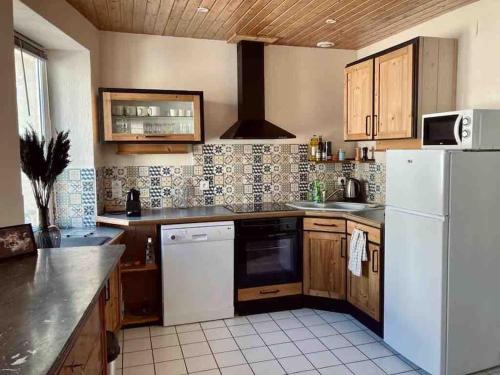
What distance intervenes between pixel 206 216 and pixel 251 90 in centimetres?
133

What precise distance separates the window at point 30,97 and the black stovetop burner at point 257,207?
5.24ft

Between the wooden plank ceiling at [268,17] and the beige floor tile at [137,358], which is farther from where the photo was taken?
the wooden plank ceiling at [268,17]

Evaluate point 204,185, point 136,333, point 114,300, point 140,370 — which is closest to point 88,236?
point 114,300

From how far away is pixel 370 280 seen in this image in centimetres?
312

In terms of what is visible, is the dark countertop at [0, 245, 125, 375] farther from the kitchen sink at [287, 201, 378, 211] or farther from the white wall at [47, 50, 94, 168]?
the kitchen sink at [287, 201, 378, 211]

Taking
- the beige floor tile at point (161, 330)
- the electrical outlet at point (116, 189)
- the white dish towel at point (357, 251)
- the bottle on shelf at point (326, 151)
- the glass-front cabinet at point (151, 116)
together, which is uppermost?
the glass-front cabinet at point (151, 116)

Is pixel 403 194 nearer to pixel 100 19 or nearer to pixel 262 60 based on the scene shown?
pixel 262 60

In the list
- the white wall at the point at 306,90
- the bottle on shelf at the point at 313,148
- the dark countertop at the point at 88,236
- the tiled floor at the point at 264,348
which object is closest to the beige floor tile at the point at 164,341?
the tiled floor at the point at 264,348

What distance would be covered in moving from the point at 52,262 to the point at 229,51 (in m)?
2.84

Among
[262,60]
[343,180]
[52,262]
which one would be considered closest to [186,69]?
[262,60]

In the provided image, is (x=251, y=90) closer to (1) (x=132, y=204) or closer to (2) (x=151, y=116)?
(2) (x=151, y=116)

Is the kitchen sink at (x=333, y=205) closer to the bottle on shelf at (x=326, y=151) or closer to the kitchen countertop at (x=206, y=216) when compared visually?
the kitchen countertop at (x=206, y=216)

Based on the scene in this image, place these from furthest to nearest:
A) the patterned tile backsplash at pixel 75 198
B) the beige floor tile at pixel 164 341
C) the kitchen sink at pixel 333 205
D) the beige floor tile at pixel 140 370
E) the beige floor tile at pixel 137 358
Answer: the kitchen sink at pixel 333 205, the patterned tile backsplash at pixel 75 198, the beige floor tile at pixel 164 341, the beige floor tile at pixel 137 358, the beige floor tile at pixel 140 370

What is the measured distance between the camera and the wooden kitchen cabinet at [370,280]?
3.01m
